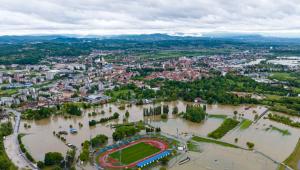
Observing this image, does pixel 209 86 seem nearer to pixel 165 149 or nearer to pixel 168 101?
pixel 168 101

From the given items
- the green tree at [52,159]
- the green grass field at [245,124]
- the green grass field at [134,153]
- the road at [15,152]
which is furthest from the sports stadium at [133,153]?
the green grass field at [245,124]

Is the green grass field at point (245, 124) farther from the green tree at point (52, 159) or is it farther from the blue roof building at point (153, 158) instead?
the green tree at point (52, 159)

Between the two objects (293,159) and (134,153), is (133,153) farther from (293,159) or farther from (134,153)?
(293,159)

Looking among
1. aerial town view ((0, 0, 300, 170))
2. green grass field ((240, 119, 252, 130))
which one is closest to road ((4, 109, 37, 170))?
aerial town view ((0, 0, 300, 170))

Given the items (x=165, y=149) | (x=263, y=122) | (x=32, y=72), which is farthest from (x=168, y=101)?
(x=32, y=72)

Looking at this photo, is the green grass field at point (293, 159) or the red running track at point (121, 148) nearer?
the red running track at point (121, 148)

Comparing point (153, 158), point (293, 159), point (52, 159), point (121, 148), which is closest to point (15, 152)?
point (52, 159)

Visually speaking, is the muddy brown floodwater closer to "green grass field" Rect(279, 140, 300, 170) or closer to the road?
"green grass field" Rect(279, 140, 300, 170)
